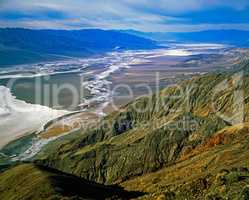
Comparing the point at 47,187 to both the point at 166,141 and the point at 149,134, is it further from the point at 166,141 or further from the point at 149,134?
the point at 149,134

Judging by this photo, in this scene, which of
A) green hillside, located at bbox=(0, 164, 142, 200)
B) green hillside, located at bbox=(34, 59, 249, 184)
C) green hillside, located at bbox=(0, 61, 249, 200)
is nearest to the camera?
green hillside, located at bbox=(0, 164, 142, 200)

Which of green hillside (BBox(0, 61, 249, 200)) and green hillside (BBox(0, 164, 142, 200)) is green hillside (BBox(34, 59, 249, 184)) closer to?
green hillside (BBox(0, 61, 249, 200))

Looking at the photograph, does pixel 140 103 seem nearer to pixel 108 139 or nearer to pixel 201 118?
pixel 108 139

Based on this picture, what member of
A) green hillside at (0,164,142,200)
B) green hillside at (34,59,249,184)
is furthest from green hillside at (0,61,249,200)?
green hillside at (0,164,142,200)

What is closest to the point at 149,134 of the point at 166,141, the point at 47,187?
the point at 166,141

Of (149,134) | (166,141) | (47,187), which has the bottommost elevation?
(166,141)

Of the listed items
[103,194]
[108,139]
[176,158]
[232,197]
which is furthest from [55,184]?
[108,139]

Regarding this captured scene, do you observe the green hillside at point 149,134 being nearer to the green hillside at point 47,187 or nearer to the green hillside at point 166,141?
the green hillside at point 166,141

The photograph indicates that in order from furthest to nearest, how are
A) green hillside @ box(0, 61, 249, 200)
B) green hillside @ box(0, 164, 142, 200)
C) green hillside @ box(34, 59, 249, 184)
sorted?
green hillside @ box(34, 59, 249, 184)
green hillside @ box(0, 61, 249, 200)
green hillside @ box(0, 164, 142, 200)

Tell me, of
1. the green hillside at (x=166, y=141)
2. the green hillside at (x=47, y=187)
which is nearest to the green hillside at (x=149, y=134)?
the green hillside at (x=166, y=141)

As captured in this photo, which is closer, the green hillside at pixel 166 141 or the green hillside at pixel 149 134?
the green hillside at pixel 166 141

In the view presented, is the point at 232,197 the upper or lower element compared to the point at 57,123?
upper
